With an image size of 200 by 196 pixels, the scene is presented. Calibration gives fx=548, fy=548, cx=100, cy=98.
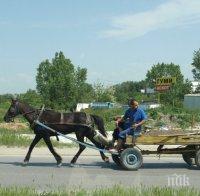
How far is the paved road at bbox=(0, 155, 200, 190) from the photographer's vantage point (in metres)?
11.4

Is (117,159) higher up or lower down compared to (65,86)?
lower down

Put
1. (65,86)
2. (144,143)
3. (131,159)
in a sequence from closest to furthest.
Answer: (144,143), (131,159), (65,86)

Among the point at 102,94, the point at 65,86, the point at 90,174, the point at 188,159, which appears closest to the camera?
the point at 90,174

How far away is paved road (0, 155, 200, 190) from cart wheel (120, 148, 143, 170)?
0.16 m

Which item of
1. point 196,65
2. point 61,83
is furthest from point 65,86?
point 196,65

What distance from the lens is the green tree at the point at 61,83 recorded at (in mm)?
68000

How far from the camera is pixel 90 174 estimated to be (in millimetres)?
12836

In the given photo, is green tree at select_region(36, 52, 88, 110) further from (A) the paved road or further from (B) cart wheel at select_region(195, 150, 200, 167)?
(B) cart wheel at select_region(195, 150, 200, 167)

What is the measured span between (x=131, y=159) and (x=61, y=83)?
55366 millimetres

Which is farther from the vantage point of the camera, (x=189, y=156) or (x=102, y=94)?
(x=102, y=94)

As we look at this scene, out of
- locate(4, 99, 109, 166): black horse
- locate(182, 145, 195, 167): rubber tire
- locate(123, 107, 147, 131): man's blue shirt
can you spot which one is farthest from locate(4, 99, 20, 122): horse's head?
locate(182, 145, 195, 167): rubber tire

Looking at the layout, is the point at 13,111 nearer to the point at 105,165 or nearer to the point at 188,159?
the point at 105,165

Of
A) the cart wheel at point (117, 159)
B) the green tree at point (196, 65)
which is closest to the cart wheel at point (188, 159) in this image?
the cart wheel at point (117, 159)

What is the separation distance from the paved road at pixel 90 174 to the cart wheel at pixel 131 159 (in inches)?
6.2
